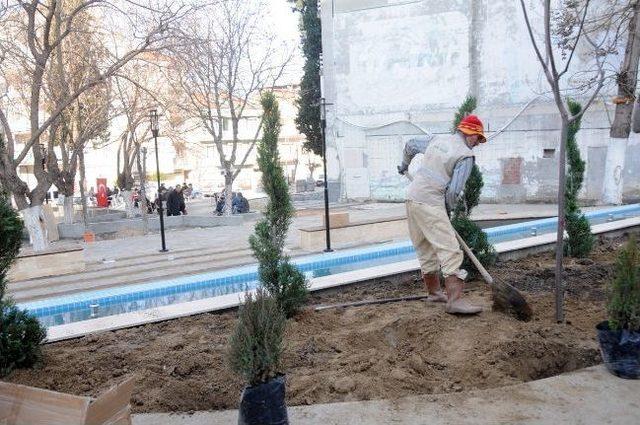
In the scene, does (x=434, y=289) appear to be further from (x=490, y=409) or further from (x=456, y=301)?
(x=490, y=409)

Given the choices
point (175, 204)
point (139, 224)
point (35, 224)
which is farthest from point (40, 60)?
point (175, 204)

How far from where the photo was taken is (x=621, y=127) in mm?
16328

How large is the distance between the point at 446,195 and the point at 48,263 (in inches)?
391

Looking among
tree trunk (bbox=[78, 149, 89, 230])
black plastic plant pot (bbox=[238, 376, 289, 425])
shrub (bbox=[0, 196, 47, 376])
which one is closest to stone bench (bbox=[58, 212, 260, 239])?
tree trunk (bbox=[78, 149, 89, 230])

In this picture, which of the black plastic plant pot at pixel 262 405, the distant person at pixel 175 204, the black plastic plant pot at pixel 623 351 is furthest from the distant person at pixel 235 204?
the black plastic plant pot at pixel 262 405

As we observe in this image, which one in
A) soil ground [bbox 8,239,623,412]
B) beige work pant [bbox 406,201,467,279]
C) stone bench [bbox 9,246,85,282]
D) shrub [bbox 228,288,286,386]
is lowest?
stone bench [bbox 9,246,85,282]

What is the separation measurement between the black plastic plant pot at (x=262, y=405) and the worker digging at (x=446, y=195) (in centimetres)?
236

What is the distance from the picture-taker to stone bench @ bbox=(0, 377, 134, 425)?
2520mm

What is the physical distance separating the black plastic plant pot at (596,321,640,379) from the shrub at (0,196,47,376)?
12.5ft

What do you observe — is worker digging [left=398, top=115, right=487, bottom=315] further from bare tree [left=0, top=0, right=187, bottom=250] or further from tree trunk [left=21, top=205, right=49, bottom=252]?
tree trunk [left=21, top=205, right=49, bottom=252]

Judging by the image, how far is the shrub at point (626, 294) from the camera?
11.7 feet

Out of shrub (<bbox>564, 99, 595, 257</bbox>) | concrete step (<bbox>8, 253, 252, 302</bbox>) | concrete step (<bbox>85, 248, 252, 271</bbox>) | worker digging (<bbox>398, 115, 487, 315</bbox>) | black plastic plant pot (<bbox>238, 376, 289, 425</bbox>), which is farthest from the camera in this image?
concrete step (<bbox>85, 248, 252, 271</bbox>)

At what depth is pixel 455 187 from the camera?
4.80 metres

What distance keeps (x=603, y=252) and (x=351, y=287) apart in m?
4.05
